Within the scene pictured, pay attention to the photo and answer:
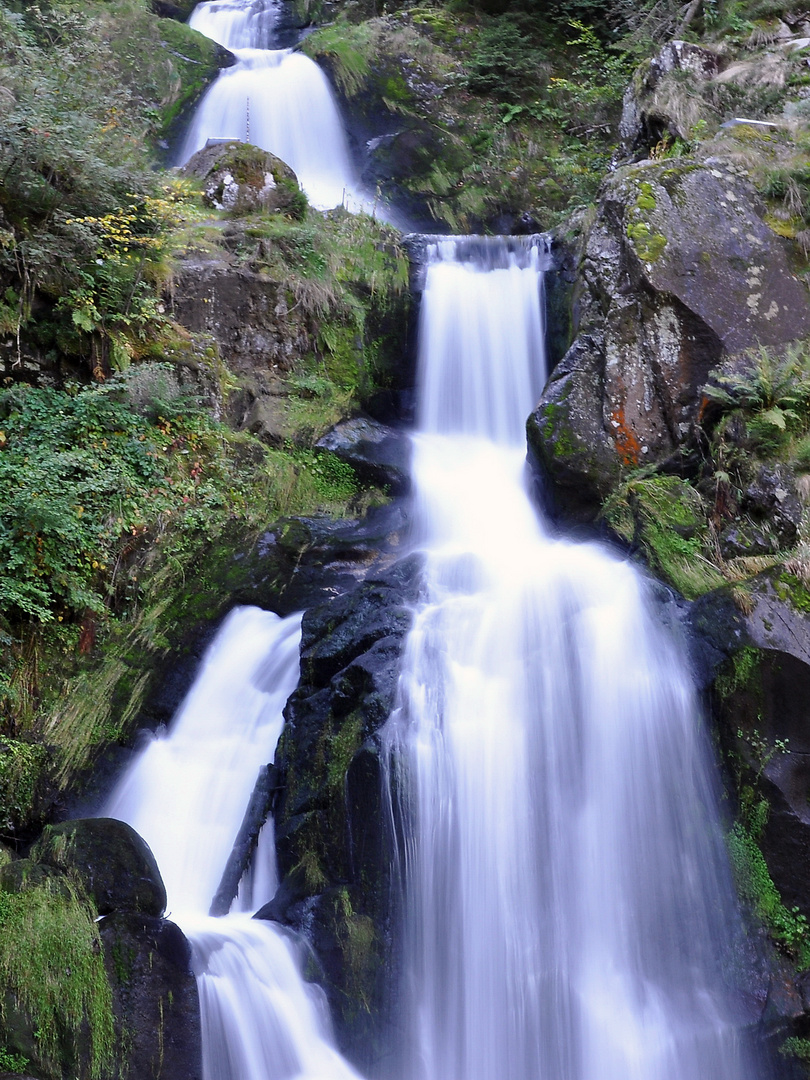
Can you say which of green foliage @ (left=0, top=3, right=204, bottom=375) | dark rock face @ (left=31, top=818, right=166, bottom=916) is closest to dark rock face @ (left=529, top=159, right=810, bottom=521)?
green foliage @ (left=0, top=3, right=204, bottom=375)

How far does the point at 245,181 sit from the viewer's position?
1109cm

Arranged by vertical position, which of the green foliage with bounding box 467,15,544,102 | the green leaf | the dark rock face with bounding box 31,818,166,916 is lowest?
the dark rock face with bounding box 31,818,166,916

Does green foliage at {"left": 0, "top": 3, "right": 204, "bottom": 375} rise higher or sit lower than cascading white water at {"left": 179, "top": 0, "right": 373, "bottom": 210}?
lower

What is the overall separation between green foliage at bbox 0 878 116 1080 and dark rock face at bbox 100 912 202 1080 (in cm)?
9

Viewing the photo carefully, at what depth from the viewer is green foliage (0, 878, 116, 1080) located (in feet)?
13.5

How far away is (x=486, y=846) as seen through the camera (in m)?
5.52

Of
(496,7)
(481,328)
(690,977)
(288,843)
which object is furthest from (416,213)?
(690,977)

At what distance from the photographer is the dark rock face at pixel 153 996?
4371 mm

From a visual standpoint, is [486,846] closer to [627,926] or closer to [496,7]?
[627,926]

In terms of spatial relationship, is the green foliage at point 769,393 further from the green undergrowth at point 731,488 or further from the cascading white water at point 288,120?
the cascading white water at point 288,120

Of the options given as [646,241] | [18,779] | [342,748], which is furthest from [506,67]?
[18,779]

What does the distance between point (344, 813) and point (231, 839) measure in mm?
1088

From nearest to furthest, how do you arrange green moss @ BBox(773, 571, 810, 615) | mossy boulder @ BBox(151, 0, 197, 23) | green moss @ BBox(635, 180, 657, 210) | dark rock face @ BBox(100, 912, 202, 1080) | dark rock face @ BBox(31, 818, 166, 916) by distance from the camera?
dark rock face @ BBox(100, 912, 202, 1080) < dark rock face @ BBox(31, 818, 166, 916) < green moss @ BBox(773, 571, 810, 615) < green moss @ BBox(635, 180, 657, 210) < mossy boulder @ BBox(151, 0, 197, 23)

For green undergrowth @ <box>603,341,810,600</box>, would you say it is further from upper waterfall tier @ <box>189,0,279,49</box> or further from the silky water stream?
upper waterfall tier @ <box>189,0,279,49</box>
